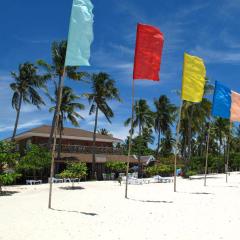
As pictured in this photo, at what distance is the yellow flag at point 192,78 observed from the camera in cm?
2286

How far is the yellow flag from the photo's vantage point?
75.0ft

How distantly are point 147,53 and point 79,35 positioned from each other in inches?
183

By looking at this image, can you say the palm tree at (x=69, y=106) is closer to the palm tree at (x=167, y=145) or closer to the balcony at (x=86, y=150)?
the balcony at (x=86, y=150)

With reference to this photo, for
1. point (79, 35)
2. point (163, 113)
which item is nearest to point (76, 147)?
point (163, 113)

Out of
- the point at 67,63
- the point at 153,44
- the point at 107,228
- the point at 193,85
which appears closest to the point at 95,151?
the point at 193,85

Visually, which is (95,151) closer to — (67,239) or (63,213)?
(63,213)

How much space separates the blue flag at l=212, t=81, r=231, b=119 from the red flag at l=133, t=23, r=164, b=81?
8.70 m

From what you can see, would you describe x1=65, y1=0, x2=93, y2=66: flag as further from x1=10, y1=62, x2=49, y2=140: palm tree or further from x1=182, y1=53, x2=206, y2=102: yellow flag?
x1=10, y1=62, x2=49, y2=140: palm tree

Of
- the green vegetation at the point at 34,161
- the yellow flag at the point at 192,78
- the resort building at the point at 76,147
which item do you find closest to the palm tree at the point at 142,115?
the resort building at the point at 76,147

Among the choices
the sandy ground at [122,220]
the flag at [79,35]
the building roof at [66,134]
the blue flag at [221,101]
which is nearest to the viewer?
the sandy ground at [122,220]

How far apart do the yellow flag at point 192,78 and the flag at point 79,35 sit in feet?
27.3

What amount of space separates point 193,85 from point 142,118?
43859 millimetres

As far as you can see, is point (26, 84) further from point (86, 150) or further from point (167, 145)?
point (167, 145)

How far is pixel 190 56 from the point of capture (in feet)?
75.3
